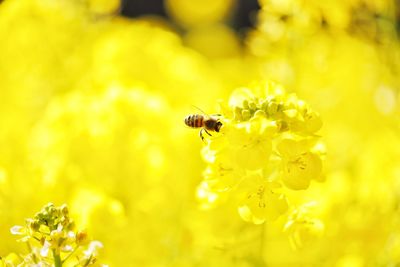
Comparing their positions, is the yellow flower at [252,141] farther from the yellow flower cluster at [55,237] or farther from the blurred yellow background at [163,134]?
the yellow flower cluster at [55,237]

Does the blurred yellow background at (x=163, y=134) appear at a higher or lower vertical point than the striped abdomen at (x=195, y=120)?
higher

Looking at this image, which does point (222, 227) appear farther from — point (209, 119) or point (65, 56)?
point (65, 56)

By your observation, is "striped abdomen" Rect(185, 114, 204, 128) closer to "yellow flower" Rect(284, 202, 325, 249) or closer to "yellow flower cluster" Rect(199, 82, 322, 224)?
"yellow flower cluster" Rect(199, 82, 322, 224)

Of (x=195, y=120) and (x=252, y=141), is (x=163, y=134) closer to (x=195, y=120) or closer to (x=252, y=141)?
(x=195, y=120)

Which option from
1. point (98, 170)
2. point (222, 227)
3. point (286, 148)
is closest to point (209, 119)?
point (286, 148)

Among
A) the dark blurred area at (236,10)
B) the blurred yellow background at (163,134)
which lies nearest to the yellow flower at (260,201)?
the blurred yellow background at (163,134)

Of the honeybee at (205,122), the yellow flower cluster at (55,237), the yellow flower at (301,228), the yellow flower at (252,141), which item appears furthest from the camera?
the honeybee at (205,122)
